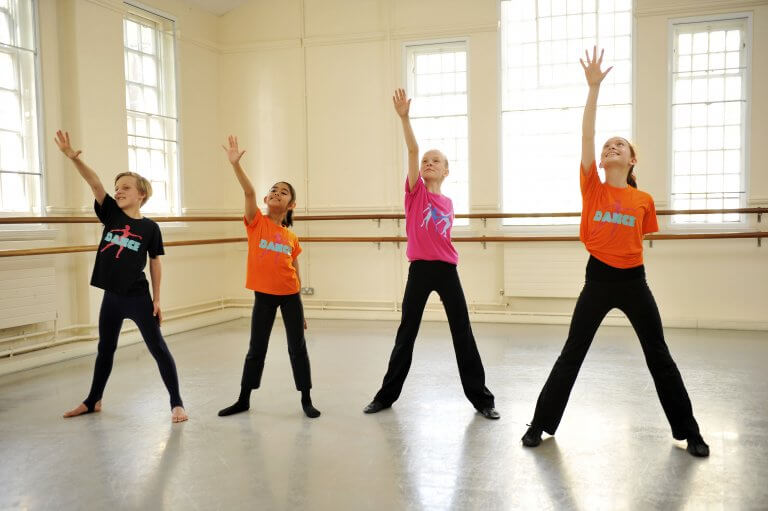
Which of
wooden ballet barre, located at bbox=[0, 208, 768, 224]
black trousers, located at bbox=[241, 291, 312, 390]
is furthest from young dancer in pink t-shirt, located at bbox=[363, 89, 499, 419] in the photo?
wooden ballet barre, located at bbox=[0, 208, 768, 224]

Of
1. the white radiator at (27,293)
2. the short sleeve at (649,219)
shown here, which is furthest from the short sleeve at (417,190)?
the white radiator at (27,293)

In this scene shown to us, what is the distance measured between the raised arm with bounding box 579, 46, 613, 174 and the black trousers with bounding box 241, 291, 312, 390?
4.98ft

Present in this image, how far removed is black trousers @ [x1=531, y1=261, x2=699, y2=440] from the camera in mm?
2771

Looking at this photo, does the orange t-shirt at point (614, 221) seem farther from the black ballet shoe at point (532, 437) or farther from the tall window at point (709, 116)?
the tall window at point (709, 116)

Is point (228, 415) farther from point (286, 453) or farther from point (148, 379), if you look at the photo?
point (148, 379)

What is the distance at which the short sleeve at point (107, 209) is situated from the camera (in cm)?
330

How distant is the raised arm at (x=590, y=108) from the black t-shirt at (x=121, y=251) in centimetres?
211

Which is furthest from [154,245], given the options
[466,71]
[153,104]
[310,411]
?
[466,71]

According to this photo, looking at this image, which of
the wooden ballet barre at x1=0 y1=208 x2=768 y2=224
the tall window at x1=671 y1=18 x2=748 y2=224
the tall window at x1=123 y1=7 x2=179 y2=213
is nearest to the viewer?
the wooden ballet barre at x1=0 y1=208 x2=768 y2=224

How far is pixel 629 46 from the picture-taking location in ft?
20.1

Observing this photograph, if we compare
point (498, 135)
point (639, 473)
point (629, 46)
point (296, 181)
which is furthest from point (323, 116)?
point (639, 473)

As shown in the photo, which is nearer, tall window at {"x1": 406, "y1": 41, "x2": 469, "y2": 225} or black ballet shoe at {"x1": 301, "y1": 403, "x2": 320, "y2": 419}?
black ballet shoe at {"x1": 301, "y1": 403, "x2": 320, "y2": 419}

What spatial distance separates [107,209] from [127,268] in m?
0.32

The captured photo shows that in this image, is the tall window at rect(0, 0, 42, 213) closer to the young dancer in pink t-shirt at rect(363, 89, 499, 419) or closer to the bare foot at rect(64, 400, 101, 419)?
the bare foot at rect(64, 400, 101, 419)
